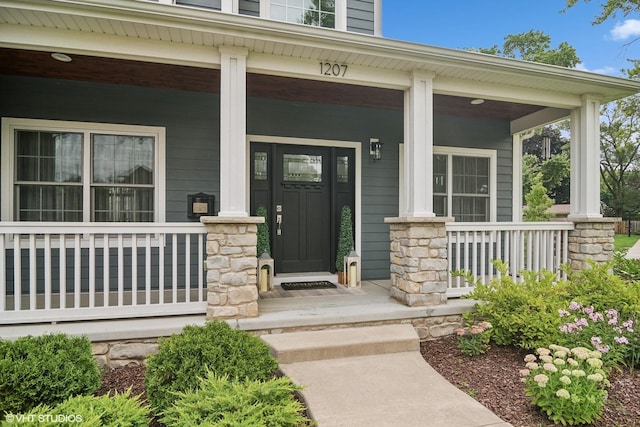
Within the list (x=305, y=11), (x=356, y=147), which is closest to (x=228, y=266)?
(x=356, y=147)

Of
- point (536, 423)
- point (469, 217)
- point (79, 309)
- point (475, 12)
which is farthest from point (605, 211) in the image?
point (79, 309)

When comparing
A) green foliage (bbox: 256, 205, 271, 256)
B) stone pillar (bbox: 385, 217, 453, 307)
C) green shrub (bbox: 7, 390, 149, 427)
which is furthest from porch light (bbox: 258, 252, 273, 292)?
green shrub (bbox: 7, 390, 149, 427)

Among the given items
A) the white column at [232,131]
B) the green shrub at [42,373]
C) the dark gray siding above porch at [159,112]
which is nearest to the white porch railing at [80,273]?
the white column at [232,131]

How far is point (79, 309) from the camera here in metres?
3.39

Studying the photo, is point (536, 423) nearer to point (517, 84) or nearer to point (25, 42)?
point (517, 84)

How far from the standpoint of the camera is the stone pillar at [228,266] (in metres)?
3.46

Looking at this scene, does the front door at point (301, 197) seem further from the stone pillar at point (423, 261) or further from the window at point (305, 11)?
the window at point (305, 11)

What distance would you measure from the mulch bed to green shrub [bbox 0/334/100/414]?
266 centimetres

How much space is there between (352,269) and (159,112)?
3277mm

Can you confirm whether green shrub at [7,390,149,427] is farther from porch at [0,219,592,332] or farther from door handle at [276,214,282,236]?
door handle at [276,214,282,236]

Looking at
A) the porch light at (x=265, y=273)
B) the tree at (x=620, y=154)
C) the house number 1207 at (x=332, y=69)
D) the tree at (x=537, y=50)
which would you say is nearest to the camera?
the house number 1207 at (x=332, y=69)

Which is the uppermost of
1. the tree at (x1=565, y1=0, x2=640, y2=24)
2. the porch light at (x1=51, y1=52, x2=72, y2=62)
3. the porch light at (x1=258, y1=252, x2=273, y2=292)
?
the tree at (x1=565, y1=0, x2=640, y2=24)

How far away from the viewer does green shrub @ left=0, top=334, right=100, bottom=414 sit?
86.6 inches

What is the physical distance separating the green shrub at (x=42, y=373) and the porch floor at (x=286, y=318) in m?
0.77
